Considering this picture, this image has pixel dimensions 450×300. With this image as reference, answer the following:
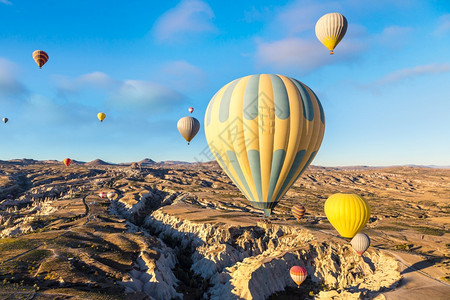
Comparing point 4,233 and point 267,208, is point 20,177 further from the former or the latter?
point 267,208

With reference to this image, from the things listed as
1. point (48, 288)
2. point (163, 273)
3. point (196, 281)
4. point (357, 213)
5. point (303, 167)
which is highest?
point (303, 167)

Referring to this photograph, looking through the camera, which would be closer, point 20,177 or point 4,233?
point 4,233

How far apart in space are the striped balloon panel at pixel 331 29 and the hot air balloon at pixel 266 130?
1370cm

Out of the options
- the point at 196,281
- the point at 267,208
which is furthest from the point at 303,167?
the point at 196,281

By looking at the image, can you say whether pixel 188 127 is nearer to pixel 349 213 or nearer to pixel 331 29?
pixel 331 29

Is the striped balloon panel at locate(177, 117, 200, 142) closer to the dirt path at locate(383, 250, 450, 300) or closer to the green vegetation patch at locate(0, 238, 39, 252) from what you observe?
the green vegetation patch at locate(0, 238, 39, 252)

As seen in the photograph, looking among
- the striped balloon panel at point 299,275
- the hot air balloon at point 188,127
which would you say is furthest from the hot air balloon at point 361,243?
the hot air balloon at point 188,127

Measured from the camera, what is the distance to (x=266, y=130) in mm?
34719

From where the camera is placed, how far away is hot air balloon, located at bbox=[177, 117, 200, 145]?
60.7 m

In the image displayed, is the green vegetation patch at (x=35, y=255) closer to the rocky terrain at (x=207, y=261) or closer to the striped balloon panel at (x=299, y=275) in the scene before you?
the rocky terrain at (x=207, y=261)

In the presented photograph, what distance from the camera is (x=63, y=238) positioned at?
4525cm

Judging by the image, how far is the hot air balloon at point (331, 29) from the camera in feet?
143

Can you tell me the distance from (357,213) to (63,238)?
49737 millimetres

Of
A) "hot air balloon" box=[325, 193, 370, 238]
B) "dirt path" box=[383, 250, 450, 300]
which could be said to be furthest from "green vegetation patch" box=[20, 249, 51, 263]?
"dirt path" box=[383, 250, 450, 300]
